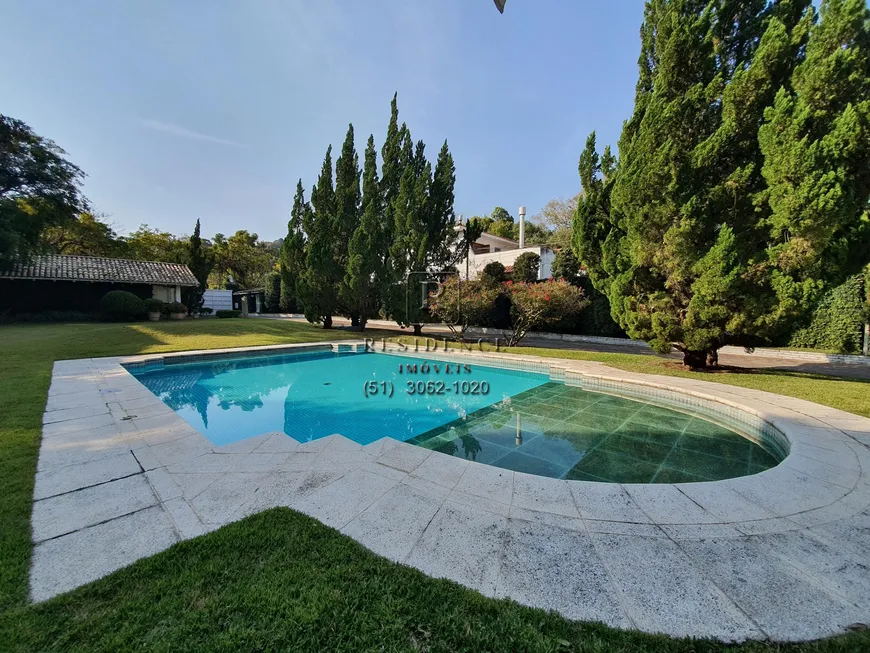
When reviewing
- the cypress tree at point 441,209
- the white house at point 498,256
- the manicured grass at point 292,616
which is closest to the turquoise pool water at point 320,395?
the manicured grass at point 292,616

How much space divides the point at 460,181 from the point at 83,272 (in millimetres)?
21652

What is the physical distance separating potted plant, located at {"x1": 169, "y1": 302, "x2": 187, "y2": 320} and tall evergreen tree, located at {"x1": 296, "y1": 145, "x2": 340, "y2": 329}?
935 cm

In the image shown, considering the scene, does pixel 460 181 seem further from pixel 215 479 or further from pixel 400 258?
pixel 215 479

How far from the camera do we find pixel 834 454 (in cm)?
379

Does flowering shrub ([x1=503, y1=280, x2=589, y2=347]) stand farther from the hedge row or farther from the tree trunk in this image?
the hedge row

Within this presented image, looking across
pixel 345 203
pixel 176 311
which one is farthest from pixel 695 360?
pixel 176 311

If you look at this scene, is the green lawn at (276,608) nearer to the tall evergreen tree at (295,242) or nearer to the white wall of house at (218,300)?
the tall evergreen tree at (295,242)

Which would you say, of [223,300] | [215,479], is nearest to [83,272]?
[223,300]

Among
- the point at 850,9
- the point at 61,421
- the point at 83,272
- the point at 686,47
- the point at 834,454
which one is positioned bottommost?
the point at 61,421

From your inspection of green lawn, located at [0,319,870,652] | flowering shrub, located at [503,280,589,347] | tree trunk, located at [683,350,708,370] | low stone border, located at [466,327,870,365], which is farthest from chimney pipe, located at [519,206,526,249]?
green lawn, located at [0,319,870,652]

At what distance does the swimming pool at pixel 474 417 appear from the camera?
4.53 m

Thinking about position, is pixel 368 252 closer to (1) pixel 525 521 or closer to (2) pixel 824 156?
(2) pixel 824 156

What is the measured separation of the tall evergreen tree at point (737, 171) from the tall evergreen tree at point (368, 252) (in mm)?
A: 10114

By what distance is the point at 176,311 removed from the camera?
21234mm
